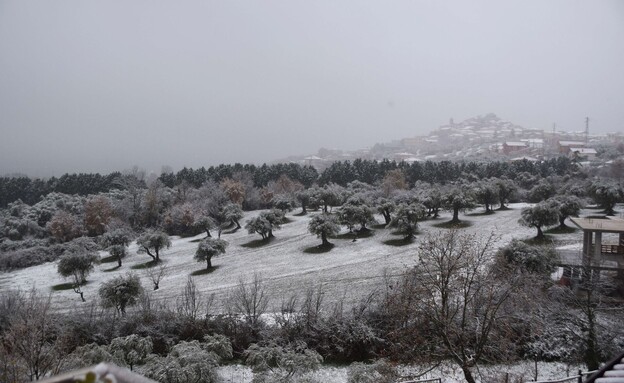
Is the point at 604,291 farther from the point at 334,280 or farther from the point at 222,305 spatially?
the point at 222,305

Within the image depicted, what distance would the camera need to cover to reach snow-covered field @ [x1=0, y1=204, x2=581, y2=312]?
2217 cm

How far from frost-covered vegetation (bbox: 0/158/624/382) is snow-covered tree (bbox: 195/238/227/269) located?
0.13 meters

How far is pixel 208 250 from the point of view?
2675cm

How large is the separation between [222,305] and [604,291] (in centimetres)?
1758

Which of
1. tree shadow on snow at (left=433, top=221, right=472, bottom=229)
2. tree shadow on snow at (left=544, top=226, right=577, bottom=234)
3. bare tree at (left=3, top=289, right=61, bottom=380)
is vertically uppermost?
bare tree at (left=3, top=289, right=61, bottom=380)

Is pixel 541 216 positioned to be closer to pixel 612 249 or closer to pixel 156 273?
pixel 612 249

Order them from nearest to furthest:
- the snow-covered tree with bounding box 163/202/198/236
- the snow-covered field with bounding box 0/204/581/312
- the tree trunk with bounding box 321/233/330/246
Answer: the snow-covered field with bounding box 0/204/581/312 → the tree trunk with bounding box 321/233/330/246 → the snow-covered tree with bounding box 163/202/198/236

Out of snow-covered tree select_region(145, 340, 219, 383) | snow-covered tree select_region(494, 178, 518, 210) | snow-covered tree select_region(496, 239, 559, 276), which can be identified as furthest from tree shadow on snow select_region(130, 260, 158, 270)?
snow-covered tree select_region(494, 178, 518, 210)

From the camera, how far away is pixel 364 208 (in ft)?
105

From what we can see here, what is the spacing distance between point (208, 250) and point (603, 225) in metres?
22.8

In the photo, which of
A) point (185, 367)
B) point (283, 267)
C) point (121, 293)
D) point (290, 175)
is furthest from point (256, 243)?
point (290, 175)

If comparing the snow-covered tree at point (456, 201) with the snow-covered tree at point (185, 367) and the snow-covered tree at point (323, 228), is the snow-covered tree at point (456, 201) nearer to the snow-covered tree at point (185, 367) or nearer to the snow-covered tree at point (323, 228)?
the snow-covered tree at point (323, 228)

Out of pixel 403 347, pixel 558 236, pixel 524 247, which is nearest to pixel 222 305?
pixel 403 347

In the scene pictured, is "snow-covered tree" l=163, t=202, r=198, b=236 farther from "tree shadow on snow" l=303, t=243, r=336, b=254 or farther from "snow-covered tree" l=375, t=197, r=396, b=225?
"snow-covered tree" l=375, t=197, r=396, b=225
